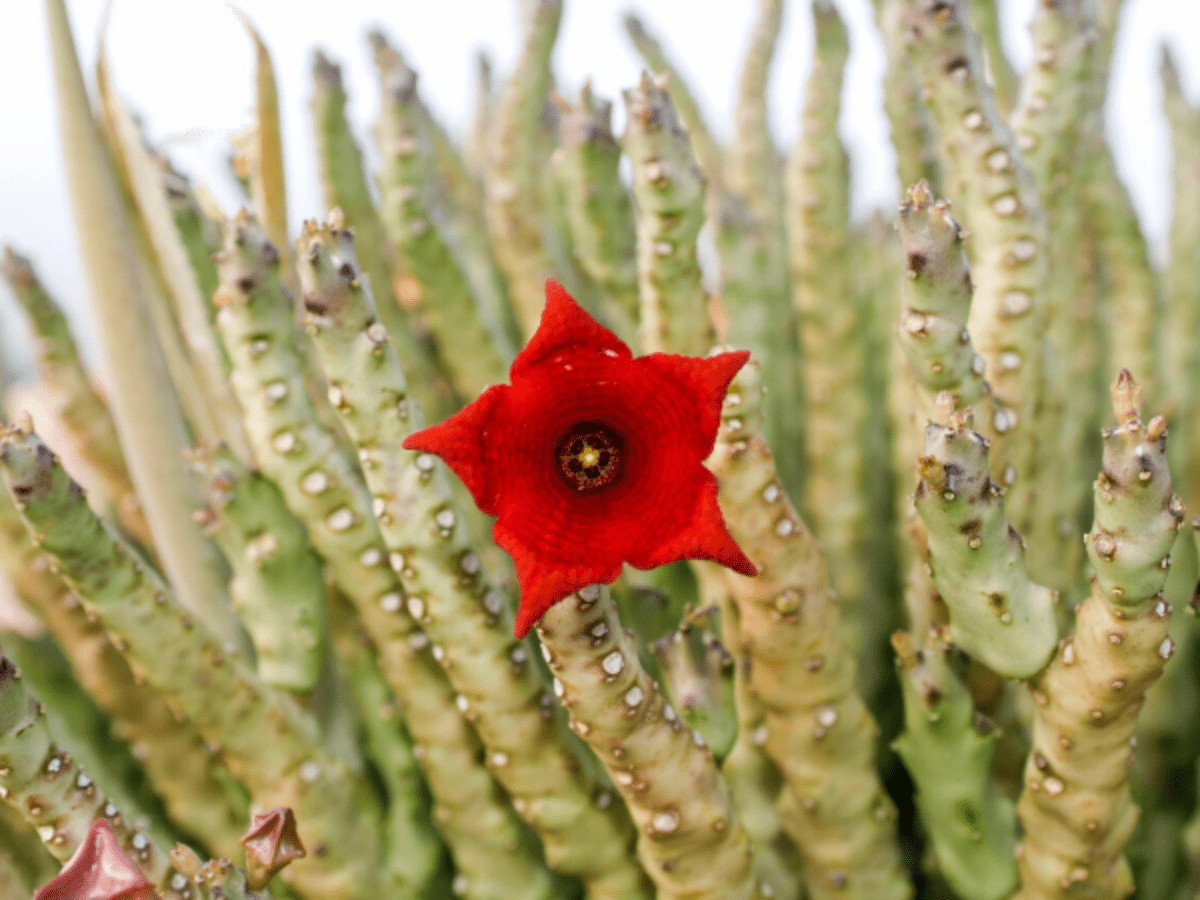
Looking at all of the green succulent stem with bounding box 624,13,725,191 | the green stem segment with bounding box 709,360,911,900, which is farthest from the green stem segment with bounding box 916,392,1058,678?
the green succulent stem with bounding box 624,13,725,191

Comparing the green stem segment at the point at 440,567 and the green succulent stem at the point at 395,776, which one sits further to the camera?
the green succulent stem at the point at 395,776

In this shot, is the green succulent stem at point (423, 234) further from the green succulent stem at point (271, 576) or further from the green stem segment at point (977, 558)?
the green stem segment at point (977, 558)

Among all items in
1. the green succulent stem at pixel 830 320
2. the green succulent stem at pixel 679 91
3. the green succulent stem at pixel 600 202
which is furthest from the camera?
the green succulent stem at pixel 679 91

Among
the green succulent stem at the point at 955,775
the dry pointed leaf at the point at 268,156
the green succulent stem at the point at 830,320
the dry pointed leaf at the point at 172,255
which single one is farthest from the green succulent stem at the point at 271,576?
the green succulent stem at the point at 830,320

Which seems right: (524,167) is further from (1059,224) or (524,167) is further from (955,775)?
(955,775)

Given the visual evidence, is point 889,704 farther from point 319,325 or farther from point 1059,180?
point 319,325

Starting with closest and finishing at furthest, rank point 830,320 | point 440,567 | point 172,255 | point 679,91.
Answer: point 440,567, point 172,255, point 830,320, point 679,91

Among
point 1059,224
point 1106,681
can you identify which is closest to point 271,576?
point 1106,681
